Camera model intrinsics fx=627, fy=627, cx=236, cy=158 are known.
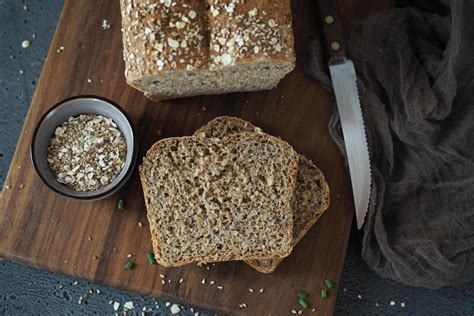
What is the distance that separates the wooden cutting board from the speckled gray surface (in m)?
0.35

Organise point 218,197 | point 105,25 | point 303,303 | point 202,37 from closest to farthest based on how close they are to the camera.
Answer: point 202,37, point 218,197, point 303,303, point 105,25

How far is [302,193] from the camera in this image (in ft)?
9.86

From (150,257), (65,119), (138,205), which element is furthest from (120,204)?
(65,119)

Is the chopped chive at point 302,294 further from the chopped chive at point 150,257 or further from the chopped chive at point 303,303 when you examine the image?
the chopped chive at point 150,257

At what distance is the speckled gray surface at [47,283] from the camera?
11.0 ft

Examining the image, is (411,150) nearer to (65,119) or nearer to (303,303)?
(303,303)

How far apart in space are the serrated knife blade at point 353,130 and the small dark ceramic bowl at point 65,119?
101cm

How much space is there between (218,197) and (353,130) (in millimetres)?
732

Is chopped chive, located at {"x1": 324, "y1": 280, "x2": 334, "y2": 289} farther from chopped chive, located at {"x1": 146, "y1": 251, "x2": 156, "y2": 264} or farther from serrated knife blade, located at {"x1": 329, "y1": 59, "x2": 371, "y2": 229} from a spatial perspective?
chopped chive, located at {"x1": 146, "y1": 251, "x2": 156, "y2": 264}

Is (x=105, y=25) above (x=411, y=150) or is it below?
above

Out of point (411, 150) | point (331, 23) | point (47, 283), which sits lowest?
point (47, 283)

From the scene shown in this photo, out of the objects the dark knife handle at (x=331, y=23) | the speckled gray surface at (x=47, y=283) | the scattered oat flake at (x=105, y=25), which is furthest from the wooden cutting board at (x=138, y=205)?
the speckled gray surface at (x=47, y=283)

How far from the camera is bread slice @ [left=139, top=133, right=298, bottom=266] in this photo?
115 inches

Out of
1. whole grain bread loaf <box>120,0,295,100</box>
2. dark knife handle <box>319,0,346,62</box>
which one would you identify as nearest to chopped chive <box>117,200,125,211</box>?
whole grain bread loaf <box>120,0,295,100</box>
